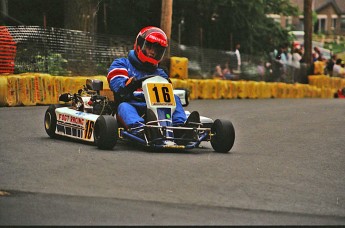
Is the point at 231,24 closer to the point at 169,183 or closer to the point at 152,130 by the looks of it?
the point at 152,130

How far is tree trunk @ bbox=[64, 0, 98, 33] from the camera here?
25688 millimetres

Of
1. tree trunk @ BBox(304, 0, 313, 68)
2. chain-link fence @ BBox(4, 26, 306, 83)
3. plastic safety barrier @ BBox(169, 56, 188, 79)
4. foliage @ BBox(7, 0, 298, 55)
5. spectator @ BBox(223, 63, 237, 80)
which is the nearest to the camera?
chain-link fence @ BBox(4, 26, 306, 83)

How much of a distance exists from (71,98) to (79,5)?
44.2ft

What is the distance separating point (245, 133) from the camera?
14742 millimetres

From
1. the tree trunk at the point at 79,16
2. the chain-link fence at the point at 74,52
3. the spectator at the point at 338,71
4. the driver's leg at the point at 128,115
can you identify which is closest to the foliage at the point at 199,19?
the tree trunk at the point at 79,16

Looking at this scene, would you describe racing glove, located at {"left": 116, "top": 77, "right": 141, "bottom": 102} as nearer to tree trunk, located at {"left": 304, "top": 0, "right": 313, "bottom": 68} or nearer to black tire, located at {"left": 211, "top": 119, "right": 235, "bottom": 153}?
black tire, located at {"left": 211, "top": 119, "right": 235, "bottom": 153}

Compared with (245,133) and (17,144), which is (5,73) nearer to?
(245,133)

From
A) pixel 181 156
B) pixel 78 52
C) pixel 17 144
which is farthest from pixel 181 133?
pixel 78 52

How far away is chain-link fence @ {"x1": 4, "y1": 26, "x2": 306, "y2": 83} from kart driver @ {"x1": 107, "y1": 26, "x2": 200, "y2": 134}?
31.3ft

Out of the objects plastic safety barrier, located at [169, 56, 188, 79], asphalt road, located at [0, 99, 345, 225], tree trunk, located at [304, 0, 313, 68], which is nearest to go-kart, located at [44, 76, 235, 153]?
asphalt road, located at [0, 99, 345, 225]

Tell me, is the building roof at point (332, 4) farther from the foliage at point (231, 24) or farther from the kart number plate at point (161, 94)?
the kart number plate at point (161, 94)

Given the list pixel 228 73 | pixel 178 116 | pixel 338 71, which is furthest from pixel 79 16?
pixel 338 71

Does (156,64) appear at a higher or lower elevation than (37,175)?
higher

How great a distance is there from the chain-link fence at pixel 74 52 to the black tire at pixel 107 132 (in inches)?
418
